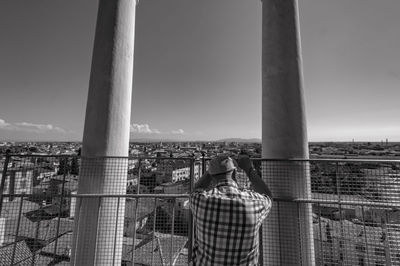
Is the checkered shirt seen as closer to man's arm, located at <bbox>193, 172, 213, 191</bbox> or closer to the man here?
the man

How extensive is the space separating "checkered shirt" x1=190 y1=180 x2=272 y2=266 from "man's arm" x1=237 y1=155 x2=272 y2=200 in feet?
0.81

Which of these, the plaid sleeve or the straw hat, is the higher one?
the straw hat

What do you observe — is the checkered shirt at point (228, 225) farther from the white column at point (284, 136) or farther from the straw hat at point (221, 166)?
the white column at point (284, 136)

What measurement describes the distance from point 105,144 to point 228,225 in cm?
230

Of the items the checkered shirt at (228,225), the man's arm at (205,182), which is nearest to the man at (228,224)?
the checkered shirt at (228,225)

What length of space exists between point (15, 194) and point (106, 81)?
1975 millimetres

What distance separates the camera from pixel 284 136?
3021mm

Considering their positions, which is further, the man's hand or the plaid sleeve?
the man's hand

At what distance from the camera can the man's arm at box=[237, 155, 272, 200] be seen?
67.0 inches

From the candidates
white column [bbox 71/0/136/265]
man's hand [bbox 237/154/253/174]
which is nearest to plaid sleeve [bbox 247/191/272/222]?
man's hand [bbox 237/154/253/174]

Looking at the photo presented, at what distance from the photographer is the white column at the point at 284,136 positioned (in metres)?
2.83

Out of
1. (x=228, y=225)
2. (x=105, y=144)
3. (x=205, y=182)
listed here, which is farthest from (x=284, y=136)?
(x=105, y=144)

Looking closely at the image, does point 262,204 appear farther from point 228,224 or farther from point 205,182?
point 205,182

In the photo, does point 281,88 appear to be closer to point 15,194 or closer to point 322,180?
point 322,180
